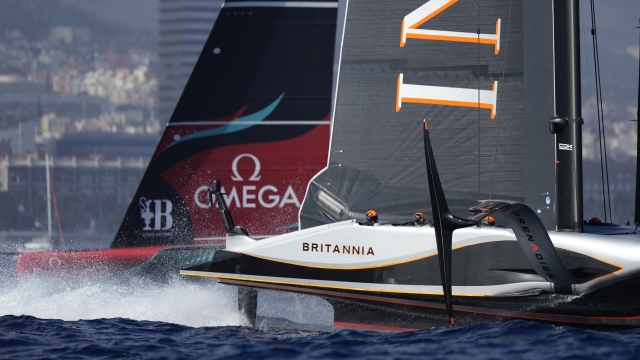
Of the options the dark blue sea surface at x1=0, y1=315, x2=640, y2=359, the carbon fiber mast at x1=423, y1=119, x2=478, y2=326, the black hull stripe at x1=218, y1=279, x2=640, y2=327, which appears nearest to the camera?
the dark blue sea surface at x1=0, y1=315, x2=640, y2=359

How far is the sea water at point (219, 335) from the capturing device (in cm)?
539

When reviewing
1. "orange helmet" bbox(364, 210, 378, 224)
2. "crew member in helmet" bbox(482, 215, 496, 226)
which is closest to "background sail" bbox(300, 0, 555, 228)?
"crew member in helmet" bbox(482, 215, 496, 226)

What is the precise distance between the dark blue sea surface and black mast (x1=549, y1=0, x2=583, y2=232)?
2.81 feet

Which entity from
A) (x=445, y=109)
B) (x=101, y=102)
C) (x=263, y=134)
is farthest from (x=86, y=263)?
(x=101, y=102)

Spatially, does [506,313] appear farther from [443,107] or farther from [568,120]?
[443,107]

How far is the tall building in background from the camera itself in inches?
2436

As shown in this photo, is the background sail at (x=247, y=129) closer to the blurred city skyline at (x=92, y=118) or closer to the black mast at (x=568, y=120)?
the black mast at (x=568, y=120)

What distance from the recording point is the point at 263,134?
1054 cm

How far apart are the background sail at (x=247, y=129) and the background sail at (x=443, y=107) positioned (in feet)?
10.2

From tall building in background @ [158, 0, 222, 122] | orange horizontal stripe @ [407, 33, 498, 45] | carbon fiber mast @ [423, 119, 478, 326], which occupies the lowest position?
carbon fiber mast @ [423, 119, 478, 326]

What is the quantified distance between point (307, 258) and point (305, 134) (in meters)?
4.09

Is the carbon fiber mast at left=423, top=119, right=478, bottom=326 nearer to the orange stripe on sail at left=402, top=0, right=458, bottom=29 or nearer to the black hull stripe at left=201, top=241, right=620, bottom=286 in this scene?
the black hull stripe at left=201, top=241, right=620, bottom=286

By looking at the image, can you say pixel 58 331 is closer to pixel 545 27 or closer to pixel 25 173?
pixel 545 27

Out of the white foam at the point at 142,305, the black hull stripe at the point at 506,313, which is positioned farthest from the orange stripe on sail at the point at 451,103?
the white foam at the point at 142,305
